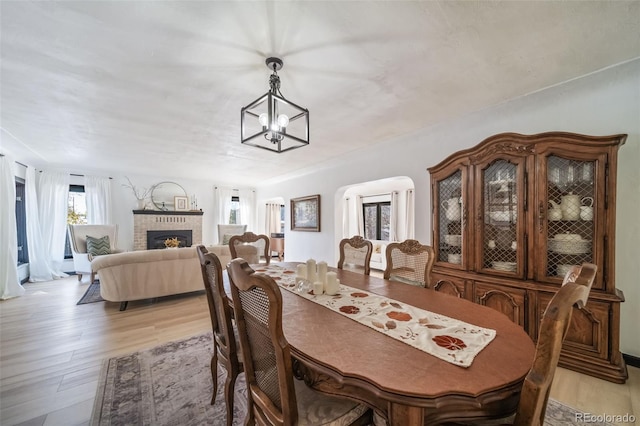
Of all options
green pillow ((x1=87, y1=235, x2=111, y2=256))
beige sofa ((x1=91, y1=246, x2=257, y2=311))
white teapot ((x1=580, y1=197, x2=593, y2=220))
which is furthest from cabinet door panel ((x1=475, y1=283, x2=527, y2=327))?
green pillow ((x1=87, y1=235, x2=111, y2=256))

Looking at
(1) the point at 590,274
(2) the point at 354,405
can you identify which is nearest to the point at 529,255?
(1) the point at 590,274

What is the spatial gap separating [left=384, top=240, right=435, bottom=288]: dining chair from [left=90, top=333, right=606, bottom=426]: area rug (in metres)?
1.07

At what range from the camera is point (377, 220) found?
709 centimetres

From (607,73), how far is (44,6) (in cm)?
385

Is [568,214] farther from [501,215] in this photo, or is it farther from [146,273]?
[146,273]

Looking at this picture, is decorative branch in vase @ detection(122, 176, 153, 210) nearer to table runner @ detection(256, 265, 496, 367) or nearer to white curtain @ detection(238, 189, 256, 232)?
white curtain @ detection(238, 189, 256, 232)

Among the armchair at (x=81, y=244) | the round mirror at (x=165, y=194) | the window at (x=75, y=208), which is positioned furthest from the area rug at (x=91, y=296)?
the round mirror at (x=165, y=194)

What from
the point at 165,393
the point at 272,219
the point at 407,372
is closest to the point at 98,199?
the point at 272,219

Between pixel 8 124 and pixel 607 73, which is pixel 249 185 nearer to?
pixel 8 124

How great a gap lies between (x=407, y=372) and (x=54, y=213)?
7.39 metres

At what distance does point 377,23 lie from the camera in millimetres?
1497

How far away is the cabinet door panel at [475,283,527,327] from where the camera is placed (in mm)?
2133

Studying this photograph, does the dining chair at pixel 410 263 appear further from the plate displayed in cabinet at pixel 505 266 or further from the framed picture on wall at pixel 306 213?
the framed picture on wall at pixel 306 213

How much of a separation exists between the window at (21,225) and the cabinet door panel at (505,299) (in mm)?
7647
